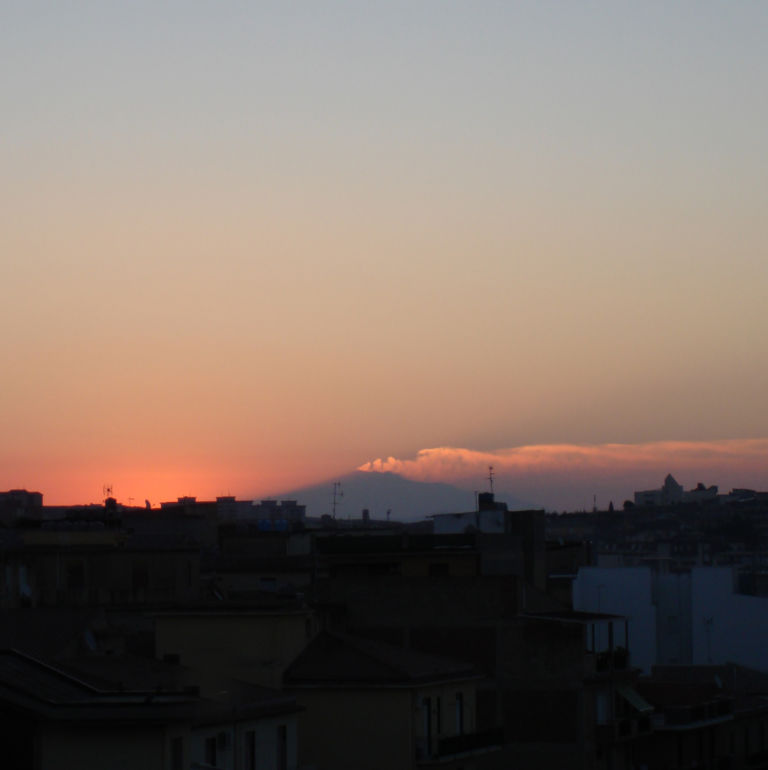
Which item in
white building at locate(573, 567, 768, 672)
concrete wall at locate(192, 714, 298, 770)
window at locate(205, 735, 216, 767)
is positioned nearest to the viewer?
concrete wall at locate(192, 714, 298, 770)

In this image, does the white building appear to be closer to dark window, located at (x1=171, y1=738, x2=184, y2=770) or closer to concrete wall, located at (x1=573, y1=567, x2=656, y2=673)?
concrete wall, located at (x1=573, y1=567, x2=656, y2=673)

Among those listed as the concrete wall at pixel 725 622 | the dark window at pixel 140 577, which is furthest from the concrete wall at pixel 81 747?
the concrete wall at pixel 725 622

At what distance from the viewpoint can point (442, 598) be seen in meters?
53.5

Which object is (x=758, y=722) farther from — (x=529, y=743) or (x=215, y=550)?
(x=215, y=550)

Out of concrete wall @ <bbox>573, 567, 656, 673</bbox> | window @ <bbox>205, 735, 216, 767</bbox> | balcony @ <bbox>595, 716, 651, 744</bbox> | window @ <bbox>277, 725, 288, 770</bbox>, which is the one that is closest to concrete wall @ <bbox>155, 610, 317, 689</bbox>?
window @ <bbox>277, 725, 288, 770</bbox>

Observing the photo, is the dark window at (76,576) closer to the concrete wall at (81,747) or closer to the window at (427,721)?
the window at (427,721)

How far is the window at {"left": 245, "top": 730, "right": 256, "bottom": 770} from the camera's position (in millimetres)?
33906

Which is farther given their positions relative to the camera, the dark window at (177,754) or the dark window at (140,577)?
the dark window at (140,577)

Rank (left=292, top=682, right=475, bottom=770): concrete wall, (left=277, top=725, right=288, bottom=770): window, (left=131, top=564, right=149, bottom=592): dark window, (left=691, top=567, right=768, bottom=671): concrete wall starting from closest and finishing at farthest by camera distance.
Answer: (left=277, top=725, right=288, bottom=770): window
(left=292, top=682, right=475, bottom=770): concrete wall
(left=131, top=564, right=149, bottom=592): dark window
(left=691, top=567, right=768, bottom=671): concrete wall

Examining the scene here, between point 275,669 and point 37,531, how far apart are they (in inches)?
1475

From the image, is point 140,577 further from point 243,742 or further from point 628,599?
point 243,742

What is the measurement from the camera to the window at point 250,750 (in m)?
33.9

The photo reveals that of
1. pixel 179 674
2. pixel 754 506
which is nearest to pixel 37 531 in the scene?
pixel 179 674

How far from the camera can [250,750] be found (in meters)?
34.2
